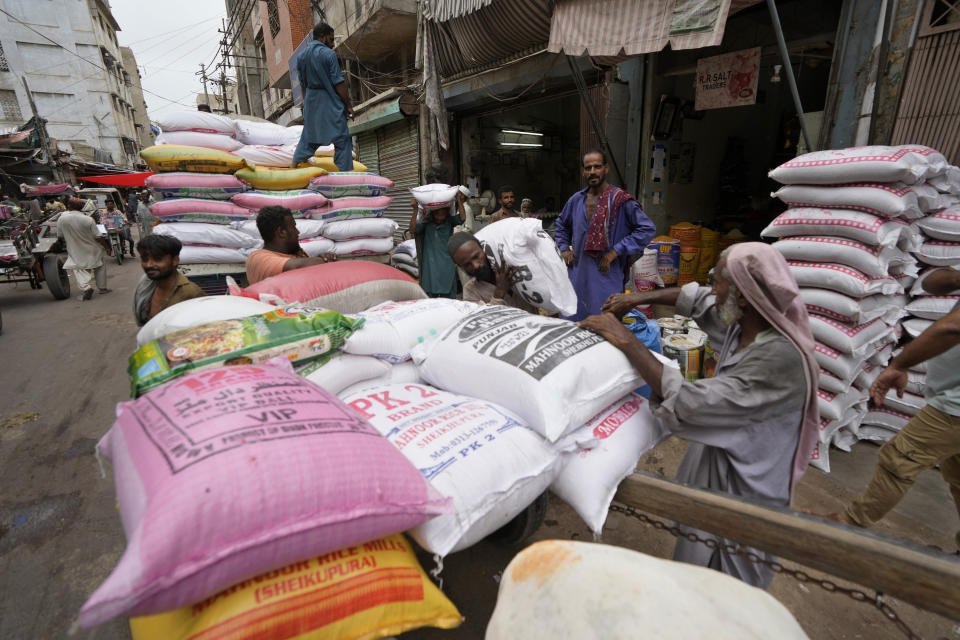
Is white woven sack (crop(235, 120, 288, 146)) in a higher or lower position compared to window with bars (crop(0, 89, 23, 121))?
lower

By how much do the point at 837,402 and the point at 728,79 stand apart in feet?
11.6

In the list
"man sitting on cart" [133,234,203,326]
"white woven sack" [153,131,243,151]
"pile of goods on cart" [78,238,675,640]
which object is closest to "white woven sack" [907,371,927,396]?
"pile of goods on cart" [78,238,675,640]

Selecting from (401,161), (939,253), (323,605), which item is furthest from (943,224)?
(401,161)

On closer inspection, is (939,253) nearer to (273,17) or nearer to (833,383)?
(833,383)

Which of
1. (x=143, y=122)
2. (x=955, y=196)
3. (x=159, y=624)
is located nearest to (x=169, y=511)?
(x=159, y=624)

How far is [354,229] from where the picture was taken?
173 inches

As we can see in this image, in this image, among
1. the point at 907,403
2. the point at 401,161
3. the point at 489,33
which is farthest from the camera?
the point at 401,161

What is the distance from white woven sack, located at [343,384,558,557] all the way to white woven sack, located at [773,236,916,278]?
93.1 inches

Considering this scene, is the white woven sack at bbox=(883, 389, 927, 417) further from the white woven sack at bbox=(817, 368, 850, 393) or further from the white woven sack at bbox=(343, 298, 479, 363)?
the white woven sack at bbox=(343, 298, 479, 363)

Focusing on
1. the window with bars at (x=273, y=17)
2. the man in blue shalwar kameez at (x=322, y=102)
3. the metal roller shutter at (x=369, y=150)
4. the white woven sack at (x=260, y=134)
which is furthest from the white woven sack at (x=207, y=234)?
the window with bars at (x=273, y=17)

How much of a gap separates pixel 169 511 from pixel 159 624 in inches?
13.0

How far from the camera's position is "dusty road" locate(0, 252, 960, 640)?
71.1 inches

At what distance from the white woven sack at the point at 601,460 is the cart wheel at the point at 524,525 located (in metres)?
0.36

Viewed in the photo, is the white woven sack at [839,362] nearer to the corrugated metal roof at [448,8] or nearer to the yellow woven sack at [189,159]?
the corrugated metal roof at [448,8]
